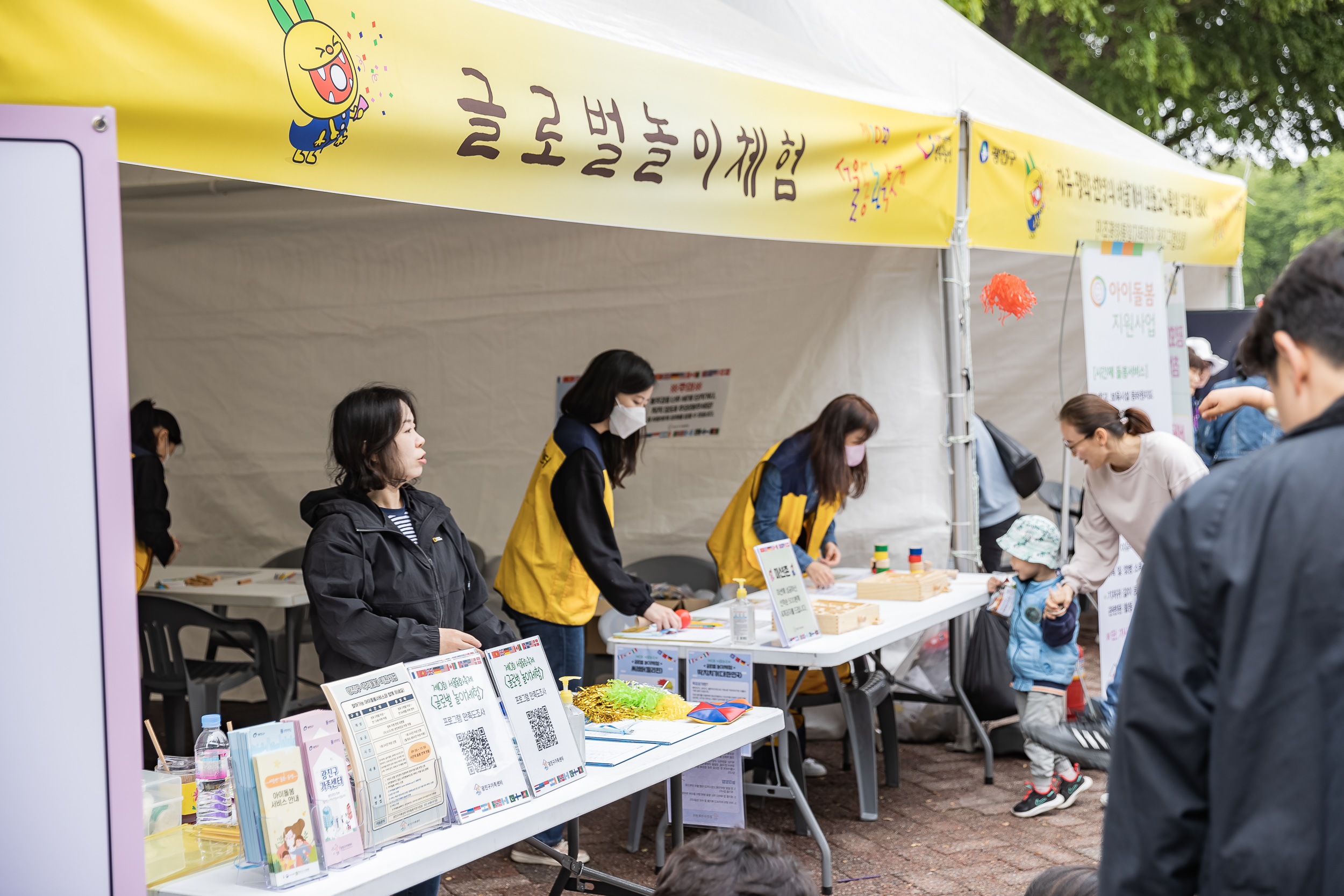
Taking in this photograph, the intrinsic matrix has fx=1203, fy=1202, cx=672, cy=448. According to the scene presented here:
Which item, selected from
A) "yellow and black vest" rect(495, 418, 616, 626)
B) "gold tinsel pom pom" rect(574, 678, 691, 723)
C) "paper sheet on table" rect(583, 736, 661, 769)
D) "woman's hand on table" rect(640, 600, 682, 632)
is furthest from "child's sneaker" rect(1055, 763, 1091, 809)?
"paper sheet on table" rect(583, 736, 661, 769)

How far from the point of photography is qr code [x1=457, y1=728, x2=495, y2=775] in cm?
229

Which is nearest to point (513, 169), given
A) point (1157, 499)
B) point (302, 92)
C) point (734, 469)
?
point (302, 92)

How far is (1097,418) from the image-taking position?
4.12 metres

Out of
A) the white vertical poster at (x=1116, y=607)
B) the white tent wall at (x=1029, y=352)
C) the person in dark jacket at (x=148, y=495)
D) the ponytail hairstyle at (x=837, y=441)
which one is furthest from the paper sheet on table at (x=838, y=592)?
the person in dark jacket at (x=148, y=495)

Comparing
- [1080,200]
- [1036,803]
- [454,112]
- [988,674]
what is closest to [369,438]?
[454,112]

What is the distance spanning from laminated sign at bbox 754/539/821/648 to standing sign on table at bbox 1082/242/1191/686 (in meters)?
1.53

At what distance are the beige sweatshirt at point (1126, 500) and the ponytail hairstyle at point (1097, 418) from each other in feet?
0.18

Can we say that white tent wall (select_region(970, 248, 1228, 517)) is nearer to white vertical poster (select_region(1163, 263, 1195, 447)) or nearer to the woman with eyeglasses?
white vertical poster (select_region(1163, 263, 1195, 447))

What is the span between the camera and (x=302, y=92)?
95.0 inches

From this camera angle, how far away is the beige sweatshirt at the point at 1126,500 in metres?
4.12

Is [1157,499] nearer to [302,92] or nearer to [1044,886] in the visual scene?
[1044,886]

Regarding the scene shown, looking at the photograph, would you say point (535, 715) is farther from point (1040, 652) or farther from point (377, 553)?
point (1040, 652)

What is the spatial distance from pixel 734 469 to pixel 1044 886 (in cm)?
436

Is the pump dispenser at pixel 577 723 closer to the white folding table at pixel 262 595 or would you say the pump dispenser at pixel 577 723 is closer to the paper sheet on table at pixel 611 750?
the paper sheet on table at pixel 611 750
